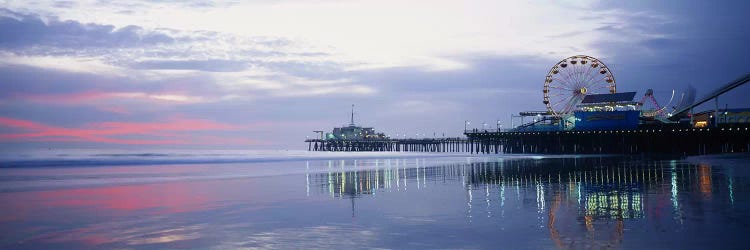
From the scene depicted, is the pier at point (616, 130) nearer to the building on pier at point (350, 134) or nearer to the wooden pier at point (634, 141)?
the wooden pier at point (634, 141)

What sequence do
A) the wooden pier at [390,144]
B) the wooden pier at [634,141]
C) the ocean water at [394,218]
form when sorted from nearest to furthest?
1. the ocean water at [394,218]
2. the wooden pier at [634,141]
3. the wooden pier at [390,144]

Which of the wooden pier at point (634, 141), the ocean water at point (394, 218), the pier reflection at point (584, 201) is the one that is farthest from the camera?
the wooden pier at point (634, 141)

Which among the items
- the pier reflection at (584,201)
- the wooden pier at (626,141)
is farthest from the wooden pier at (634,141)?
→ the pier reflection at (584,201)

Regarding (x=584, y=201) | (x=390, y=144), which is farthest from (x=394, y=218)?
(x=390, y=144)

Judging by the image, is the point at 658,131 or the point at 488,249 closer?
the point at 488,249

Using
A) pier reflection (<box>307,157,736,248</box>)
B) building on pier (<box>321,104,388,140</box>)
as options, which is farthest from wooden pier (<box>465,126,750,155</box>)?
building on pier (<box>321,104,388,140</box>)

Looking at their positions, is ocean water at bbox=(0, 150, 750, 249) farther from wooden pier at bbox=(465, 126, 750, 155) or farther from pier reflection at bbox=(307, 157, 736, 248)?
wooden pier at bbox=(465, 126, 750, 155)

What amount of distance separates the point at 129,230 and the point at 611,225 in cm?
932

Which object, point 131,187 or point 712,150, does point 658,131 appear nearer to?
point 712,150

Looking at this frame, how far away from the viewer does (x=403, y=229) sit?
459 inches

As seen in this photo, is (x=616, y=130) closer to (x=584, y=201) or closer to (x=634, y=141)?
(x=634, y=141)

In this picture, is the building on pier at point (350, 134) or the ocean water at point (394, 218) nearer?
the ocean water at point (394, 218)

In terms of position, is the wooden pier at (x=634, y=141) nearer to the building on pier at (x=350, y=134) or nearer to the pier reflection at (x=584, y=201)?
the pier reflection at (x=584, y=201)

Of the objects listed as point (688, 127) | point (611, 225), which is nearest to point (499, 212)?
point (611, 225)
